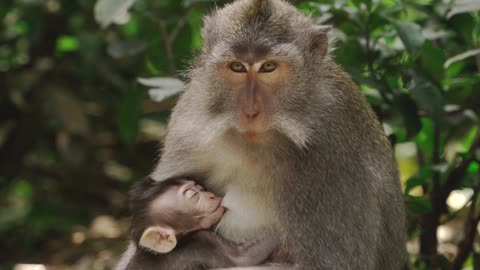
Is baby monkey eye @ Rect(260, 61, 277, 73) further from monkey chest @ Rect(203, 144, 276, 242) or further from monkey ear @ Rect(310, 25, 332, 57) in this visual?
monkey chest @ Rect(203, 144, 276, 242)

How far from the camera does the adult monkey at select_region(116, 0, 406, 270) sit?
4.98m

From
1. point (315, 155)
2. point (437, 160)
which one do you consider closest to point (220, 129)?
→ point (315, 155)

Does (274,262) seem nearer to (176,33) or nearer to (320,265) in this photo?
(320,265)

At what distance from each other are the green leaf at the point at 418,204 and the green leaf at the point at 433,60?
808 millimetres

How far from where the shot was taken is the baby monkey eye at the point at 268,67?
16.1ft

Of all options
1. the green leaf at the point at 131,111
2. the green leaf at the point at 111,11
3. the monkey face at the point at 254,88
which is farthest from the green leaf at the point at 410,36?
the green leaf at the point at 131,111

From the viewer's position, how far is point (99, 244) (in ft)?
28.7

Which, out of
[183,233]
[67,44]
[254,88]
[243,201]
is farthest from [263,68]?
[67,44]

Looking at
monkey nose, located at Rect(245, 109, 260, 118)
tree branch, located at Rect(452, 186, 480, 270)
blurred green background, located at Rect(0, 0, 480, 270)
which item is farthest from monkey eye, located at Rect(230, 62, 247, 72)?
tree branch, located at Rect(452, 186, 480, 270)

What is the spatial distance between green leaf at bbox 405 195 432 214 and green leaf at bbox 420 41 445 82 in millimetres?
808

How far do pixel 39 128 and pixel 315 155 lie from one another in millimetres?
4559

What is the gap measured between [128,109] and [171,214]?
2.10 meters

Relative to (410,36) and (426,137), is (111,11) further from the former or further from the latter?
(426,137)

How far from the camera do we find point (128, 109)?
721 centimetres
